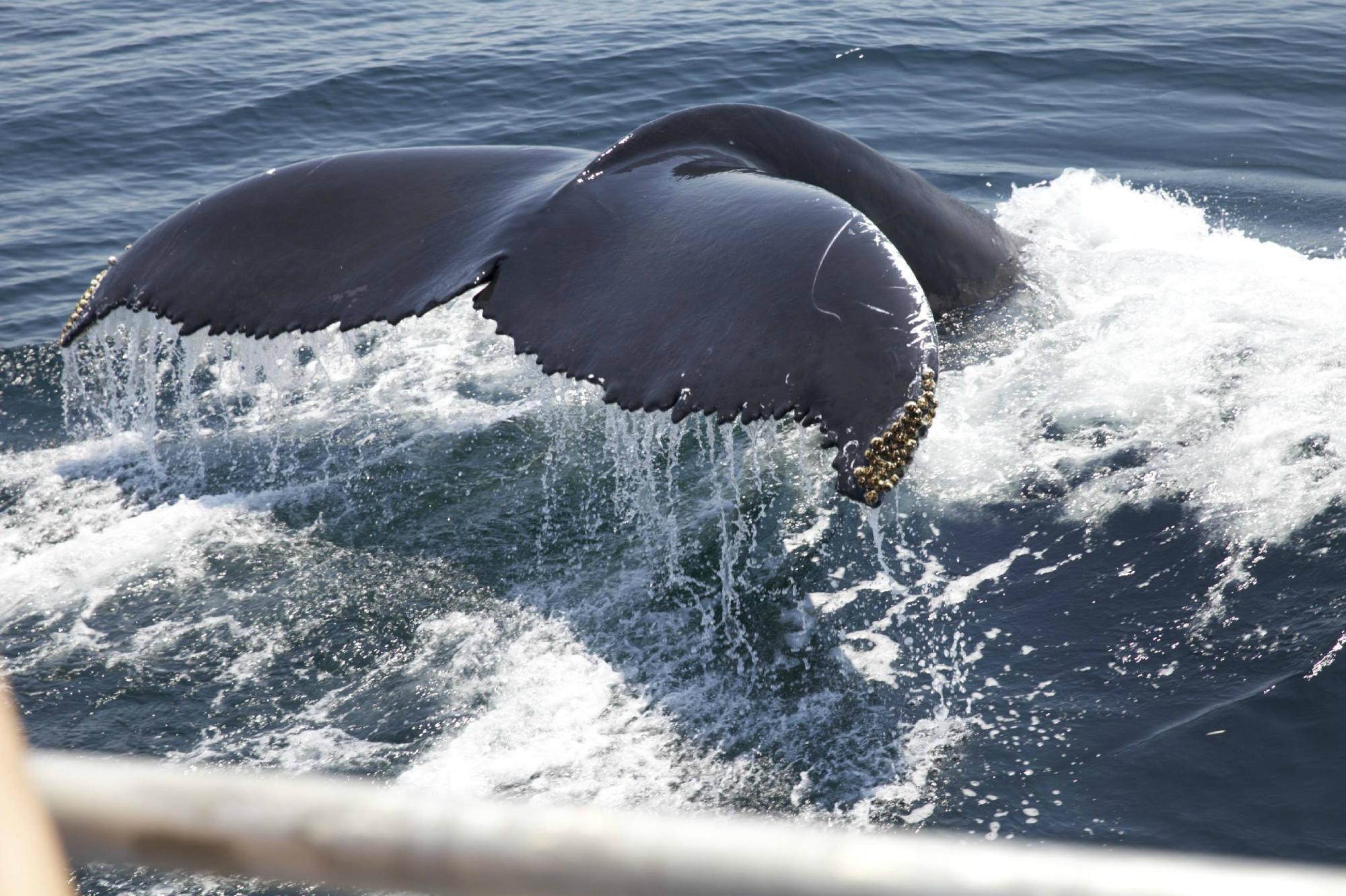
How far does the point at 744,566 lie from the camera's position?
5.23m

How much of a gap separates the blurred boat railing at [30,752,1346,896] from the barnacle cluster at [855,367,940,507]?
224cm

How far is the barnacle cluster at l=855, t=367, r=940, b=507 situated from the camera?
2861mm

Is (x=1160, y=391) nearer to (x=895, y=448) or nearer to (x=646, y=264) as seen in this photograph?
(x=646, y=264)

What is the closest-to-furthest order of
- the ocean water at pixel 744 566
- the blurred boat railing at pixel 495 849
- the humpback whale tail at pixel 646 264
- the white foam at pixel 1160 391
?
1. the blurred boat railing at pixel 495 849
2. the humpback whale tail at pixel 646 264
3. the ocean water at pixel 744 566
4. the white foam at pixel 1160 391

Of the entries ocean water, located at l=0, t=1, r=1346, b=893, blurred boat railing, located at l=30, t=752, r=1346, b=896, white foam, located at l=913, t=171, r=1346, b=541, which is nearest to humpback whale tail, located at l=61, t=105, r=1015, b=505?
ocean water, located at l=0, t=1, r=1346, b=893

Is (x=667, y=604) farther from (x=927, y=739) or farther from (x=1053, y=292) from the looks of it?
(x=1053, y=292)

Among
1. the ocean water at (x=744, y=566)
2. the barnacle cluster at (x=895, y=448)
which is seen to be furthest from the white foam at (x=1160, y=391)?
the barnacle cluster at (x=895, y=448)

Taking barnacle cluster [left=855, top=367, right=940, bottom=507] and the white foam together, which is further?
the white foam

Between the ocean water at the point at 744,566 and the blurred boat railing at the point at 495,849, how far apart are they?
10.3 ft

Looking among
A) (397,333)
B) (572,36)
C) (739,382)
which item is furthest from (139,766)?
(572,36)

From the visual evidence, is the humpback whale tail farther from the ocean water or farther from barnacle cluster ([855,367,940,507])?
the ocean water

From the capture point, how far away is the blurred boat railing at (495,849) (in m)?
0.58

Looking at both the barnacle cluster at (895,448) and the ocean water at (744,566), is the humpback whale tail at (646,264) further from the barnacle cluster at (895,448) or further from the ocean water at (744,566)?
the ocean water at (744,566)

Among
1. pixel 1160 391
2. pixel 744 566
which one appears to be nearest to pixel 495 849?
pixel 744 566
